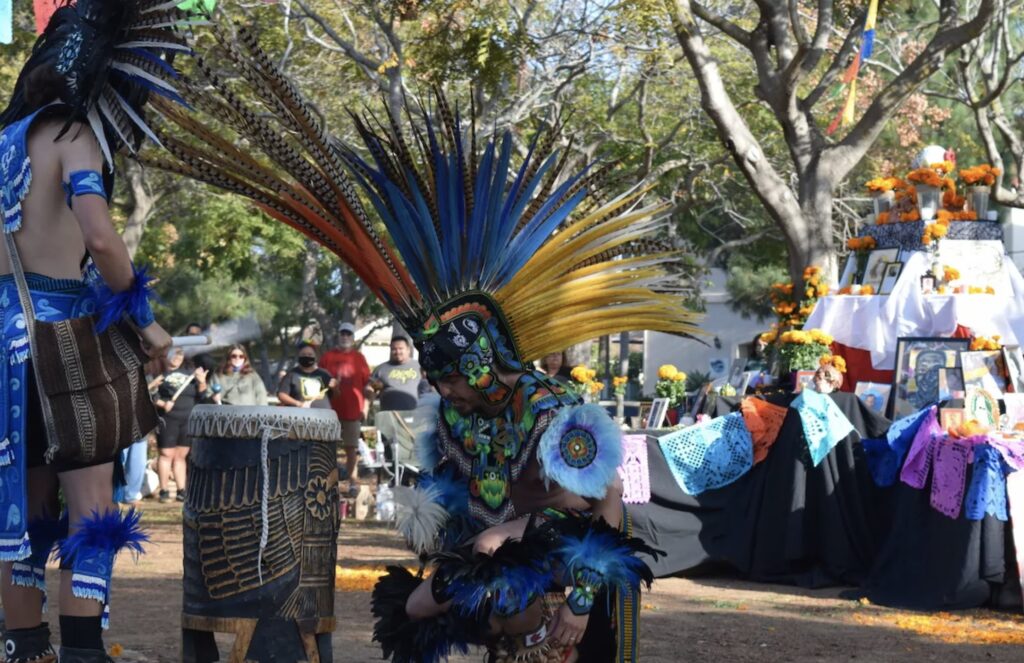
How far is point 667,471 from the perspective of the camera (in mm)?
9531

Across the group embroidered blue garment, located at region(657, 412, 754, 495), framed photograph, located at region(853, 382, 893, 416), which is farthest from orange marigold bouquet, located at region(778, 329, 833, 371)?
embroidered blue garment, located at region(657, 412, 754, 495)

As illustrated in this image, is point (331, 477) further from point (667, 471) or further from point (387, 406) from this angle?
point (387, 406)

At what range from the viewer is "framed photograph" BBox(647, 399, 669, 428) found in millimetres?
11055

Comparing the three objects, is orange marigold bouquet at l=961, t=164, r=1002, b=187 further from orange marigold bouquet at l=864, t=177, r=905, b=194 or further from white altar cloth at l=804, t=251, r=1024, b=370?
white altar cloth at l=804, t=251, r=1024, b=370

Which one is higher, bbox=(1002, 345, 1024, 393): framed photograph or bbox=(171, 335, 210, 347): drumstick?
bbox=(1002, 345, 1024, 393): framed photograph

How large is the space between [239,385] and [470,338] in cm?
993

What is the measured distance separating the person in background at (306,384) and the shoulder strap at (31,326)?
8.21 m

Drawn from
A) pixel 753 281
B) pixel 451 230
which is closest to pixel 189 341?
pixel 451 230

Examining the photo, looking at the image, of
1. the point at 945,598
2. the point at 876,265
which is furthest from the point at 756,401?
the point at 876,265

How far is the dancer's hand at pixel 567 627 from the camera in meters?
3.89

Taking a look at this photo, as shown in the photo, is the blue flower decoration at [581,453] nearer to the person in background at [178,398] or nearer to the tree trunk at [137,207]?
the person in background at [178,398]

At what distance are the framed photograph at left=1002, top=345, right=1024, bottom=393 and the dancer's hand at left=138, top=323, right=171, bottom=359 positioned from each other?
7.13 meters

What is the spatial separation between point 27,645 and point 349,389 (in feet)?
29.2

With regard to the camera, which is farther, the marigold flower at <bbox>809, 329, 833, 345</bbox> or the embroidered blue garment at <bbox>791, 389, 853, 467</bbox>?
the marigold flower at <bbox>809, 329, 833, 345</bbox>
